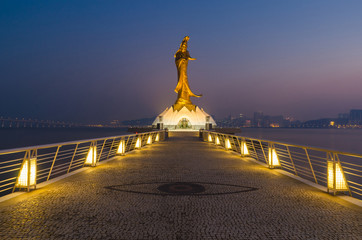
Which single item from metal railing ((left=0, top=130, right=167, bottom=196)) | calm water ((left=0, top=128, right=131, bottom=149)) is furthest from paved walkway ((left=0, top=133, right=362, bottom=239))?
calm water ((left=0, top=128, right=131, bottom=149))

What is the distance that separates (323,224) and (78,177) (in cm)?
644

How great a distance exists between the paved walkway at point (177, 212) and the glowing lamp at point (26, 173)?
30 cm

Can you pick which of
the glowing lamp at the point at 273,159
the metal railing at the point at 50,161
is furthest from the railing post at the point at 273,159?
the metal railing at the point at 50,161

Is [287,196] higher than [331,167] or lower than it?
lower

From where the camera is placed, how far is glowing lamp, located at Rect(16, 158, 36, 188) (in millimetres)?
5887

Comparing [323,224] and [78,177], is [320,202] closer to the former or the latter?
[323,224]

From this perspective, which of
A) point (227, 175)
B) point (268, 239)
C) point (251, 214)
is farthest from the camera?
point (227, 175)

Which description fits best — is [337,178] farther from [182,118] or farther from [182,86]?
[182,118]

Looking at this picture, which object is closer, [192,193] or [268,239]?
[268,239]

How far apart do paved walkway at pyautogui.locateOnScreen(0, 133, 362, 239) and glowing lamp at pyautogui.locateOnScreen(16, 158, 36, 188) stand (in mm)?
305

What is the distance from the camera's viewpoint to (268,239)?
3551 millimetres

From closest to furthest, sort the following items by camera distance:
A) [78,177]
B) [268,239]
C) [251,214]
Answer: [268,239]
[251,214]
[78,177]

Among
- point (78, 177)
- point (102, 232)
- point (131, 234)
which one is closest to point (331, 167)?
point (131, 234)

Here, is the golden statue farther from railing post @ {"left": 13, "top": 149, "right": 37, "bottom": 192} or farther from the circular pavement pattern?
railing post @ {"left": 13, "top": 149, "right": 37, "bottom": 192}
